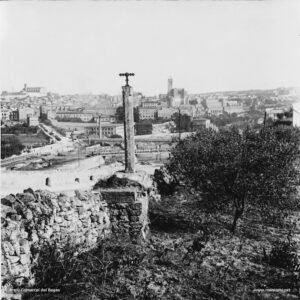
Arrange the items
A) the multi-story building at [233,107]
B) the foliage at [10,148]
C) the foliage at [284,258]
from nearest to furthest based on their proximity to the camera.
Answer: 1. the foliage at [284,258]
2. the foliage at [10,148]
3. the multi-story building at [233,107]

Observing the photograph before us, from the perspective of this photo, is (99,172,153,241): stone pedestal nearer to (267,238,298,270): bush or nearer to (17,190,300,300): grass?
(17,190,300,300): grass

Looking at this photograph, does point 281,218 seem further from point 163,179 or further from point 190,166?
point 163,179

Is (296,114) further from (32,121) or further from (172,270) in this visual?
(32,121)

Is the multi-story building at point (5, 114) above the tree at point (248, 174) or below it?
above

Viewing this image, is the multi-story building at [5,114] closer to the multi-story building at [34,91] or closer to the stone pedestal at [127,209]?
the multi-story building at [34,91]

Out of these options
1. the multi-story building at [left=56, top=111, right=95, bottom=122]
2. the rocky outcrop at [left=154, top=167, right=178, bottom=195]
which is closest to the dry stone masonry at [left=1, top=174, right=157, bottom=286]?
the rocky outcrop at [left=154, top=167, right=178, bottom=195]

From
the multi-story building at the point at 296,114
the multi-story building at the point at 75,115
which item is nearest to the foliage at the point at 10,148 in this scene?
the multi-story building at the point at 296,114

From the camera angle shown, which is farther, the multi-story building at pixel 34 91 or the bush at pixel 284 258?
the multi-story building at pixel 34 91

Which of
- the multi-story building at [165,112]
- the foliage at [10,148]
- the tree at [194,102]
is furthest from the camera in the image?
the tree at [194,102]

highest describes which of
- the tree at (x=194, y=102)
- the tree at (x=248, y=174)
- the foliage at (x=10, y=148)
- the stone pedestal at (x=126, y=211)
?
the tree at (x=194, y=102)

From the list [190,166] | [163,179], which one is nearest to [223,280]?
[190,166]
